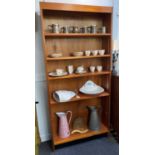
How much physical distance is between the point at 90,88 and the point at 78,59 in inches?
18.2

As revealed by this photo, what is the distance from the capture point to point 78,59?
2129 mm

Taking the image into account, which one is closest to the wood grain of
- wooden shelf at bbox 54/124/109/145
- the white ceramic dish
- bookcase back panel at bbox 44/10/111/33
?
bookcase back panel at bbox 44/10/111/33

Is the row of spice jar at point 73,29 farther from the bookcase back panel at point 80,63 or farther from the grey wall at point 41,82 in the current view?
the bookcase back panel at point 80,63

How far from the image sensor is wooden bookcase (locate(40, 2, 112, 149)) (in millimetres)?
1890

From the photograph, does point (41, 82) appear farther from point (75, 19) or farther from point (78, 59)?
point (75, 19)

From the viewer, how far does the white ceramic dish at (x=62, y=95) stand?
1.86m

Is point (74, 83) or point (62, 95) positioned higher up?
point (74, 83)

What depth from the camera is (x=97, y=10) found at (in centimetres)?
182

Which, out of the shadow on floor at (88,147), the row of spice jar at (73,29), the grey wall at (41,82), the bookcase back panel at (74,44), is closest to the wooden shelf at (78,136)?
the shadow on floor at (88,147)
